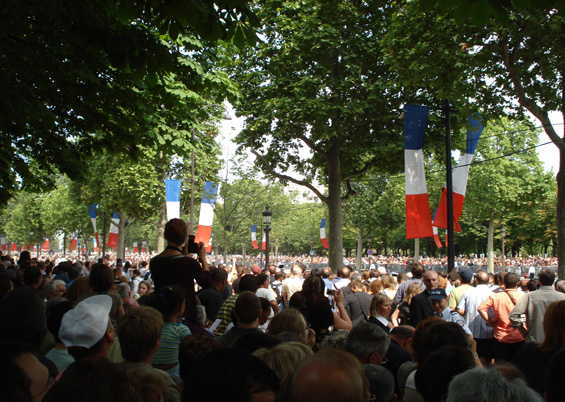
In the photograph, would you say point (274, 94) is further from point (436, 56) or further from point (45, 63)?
point (45, 63)

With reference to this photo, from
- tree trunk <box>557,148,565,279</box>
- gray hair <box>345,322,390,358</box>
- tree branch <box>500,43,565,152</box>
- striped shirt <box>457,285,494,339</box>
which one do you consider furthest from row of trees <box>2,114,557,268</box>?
gray hair <box>345,322,390,358</box>

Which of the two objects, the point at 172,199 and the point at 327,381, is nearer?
the point at 327,381

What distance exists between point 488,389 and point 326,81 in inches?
783

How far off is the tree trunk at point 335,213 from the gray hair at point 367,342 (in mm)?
18932

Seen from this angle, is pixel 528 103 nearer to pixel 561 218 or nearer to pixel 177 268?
pixel 561 218

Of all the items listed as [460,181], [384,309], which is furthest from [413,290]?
[460,181]

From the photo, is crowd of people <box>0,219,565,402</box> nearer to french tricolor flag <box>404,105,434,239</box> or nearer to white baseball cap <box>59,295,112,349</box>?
white baseball cap <box>59,295,112,349</box>

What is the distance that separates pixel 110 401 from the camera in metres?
1.94

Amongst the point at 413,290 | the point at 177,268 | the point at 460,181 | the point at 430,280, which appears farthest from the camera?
the point at 460,181

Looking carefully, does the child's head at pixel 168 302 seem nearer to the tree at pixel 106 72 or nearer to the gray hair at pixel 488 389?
the tree at pixel 106 72

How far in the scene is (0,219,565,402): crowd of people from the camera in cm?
206

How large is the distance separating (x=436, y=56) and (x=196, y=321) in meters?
11.4

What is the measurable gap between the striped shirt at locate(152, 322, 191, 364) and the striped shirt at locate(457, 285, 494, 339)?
556cm

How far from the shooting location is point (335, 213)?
23344 mm
